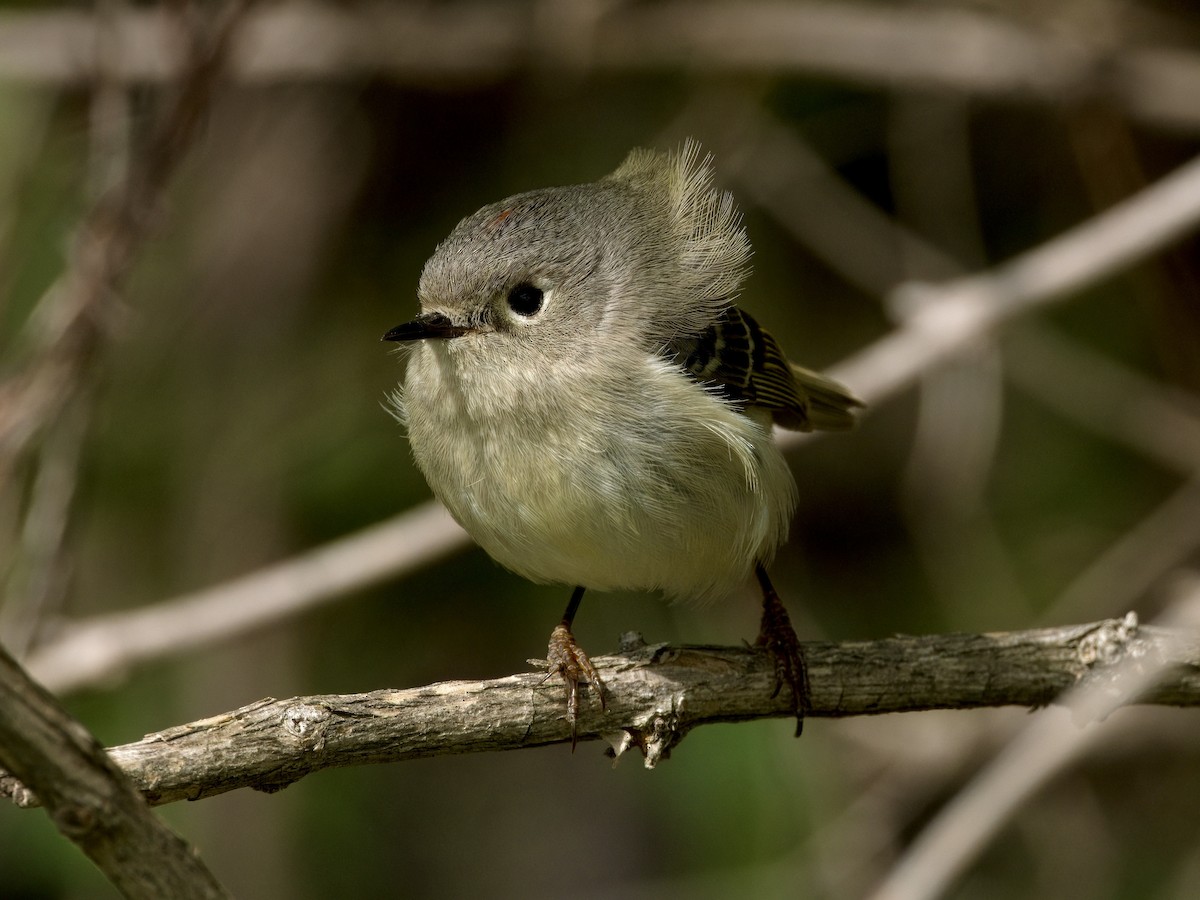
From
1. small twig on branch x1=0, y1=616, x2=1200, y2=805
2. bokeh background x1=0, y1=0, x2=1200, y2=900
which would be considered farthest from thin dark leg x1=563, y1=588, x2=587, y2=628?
bokeh background x1=0, y1=0, x2=1200, y2=900

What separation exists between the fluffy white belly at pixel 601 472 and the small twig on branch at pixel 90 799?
4.63ft

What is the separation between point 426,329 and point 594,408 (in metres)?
0.44

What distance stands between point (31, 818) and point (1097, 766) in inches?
159

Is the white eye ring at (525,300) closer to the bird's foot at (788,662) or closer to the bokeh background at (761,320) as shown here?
the bird's foot at (788,662)

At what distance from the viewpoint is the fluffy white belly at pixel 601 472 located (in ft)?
9.89

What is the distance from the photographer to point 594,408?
309cm

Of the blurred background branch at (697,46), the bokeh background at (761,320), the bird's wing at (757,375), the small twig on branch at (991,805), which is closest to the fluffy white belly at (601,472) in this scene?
the bird's wing at (757,375)

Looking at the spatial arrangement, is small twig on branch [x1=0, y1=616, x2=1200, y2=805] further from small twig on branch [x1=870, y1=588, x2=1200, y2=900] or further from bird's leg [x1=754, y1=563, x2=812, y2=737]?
small twig on branch [x1=870, y1=588, x2=1200, y2=900]

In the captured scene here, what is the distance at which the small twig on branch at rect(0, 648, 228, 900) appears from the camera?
1.62m

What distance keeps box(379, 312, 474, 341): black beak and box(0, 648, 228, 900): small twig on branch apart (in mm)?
1470

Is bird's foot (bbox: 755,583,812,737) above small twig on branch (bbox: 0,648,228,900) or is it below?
above

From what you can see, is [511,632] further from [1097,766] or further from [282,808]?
[1097,766]

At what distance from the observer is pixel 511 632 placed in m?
5.56

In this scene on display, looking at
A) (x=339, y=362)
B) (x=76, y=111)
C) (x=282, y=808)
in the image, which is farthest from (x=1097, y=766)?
(x=76, y=111)
